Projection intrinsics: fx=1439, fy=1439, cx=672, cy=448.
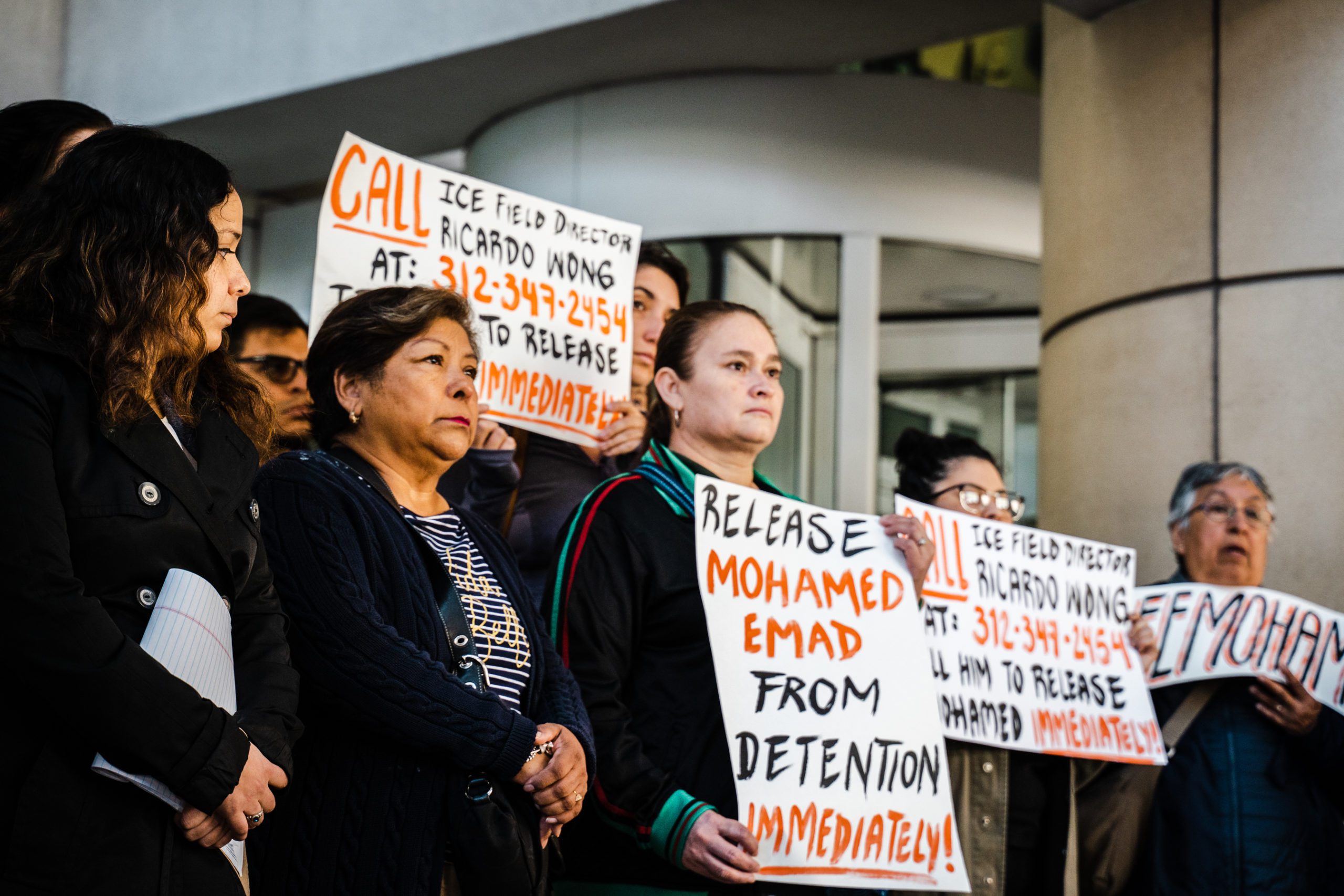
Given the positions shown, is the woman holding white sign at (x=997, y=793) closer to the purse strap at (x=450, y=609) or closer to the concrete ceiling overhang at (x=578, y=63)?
the purse strap at (x=450, y=609)

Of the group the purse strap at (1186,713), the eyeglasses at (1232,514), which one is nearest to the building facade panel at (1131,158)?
the eyeglasses at (1232,514)

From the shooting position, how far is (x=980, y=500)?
151 inches

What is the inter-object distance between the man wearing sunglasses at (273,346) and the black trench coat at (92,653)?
6.11 ft

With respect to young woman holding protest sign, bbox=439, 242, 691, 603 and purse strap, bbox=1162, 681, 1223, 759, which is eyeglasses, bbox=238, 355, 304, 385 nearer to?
young woman holding protest sign, bbox=439, 242, 691, 603

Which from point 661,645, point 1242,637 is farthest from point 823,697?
point 1242,637

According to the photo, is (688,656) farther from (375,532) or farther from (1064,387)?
(1064,387)

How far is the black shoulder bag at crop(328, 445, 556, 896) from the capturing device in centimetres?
226

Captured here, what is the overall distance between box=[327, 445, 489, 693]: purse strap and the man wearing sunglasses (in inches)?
47.5

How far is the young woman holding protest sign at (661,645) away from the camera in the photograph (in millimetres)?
2658

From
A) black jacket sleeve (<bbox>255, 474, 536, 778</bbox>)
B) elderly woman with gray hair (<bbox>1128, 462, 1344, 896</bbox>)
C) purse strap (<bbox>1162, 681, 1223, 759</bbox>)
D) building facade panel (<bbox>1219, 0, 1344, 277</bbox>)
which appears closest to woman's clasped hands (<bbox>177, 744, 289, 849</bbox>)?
black jacket sleeve (<bbox>255, 474, 536, 778</bbox>)

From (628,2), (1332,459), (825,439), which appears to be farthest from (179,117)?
(1332,459)

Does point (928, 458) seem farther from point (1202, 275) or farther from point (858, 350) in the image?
point (858, 350)

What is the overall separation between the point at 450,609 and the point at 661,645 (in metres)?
0.59

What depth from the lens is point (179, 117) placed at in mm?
7863
